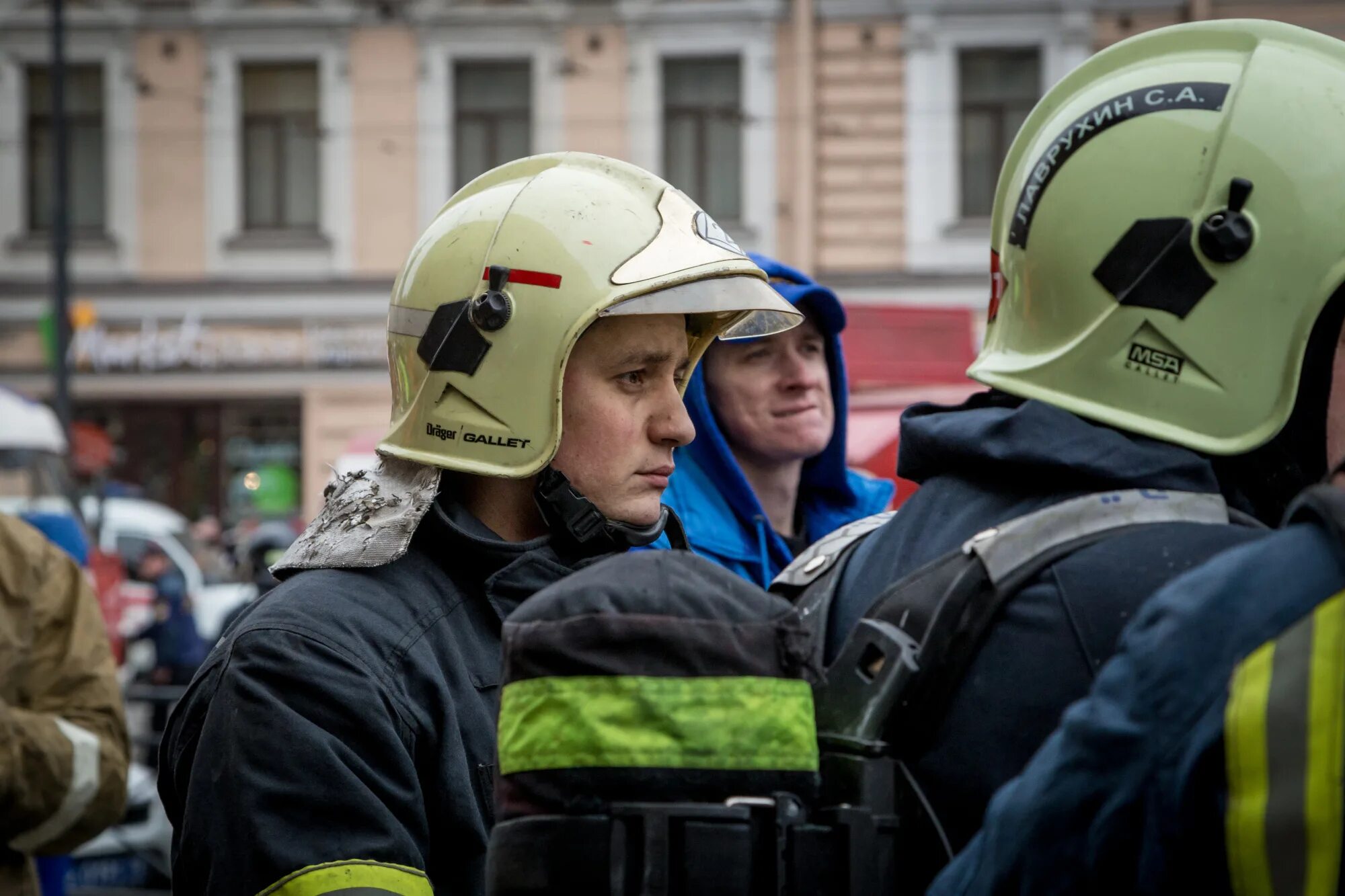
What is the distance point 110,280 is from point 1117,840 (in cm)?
1853

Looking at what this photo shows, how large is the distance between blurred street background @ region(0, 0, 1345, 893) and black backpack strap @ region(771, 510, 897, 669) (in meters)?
15.2

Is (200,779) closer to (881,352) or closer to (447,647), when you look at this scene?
(447,647)

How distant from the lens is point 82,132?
18406 millimetres

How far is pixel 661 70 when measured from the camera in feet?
58.2

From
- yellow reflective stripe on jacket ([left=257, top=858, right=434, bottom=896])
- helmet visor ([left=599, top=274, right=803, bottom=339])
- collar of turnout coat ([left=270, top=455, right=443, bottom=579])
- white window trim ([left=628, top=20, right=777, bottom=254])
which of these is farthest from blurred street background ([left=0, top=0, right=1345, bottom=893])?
yellow reflective stripe on jacket ([left=257, top=858, right=434, bottom=896])

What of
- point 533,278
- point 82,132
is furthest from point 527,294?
point 82,132

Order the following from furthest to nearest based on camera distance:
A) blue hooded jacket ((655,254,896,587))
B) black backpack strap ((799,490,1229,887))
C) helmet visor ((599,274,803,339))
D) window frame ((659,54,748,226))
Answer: window frame ((659,54,748,226)) → blue hooded jacket ((655,254,896,587)) → helmet visor ((599,274,803,339)) → black backpack strap ((799,490,1229,887))

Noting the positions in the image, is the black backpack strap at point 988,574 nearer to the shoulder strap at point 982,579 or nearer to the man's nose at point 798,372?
the shoulder strap at point 982,579

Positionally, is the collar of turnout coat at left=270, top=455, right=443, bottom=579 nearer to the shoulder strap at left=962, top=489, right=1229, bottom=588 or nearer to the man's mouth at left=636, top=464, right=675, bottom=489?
the man's mouth at left=636, top=464, right=675, bottom=489

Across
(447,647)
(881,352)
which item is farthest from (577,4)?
(447,647)

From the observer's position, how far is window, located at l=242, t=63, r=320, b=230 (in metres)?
18.1

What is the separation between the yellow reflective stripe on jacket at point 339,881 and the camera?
1.77 metres

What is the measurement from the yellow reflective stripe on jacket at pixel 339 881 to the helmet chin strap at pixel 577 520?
581 millimetres

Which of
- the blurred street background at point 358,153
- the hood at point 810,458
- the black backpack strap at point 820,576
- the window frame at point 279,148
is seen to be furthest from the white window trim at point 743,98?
the black backpack strap at point 820,576
